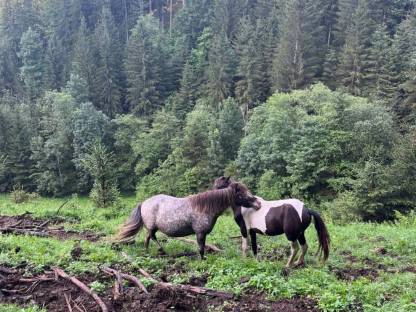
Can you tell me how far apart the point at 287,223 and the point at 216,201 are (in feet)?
5.96

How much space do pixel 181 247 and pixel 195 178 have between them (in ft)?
129

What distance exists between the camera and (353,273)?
9.32 meters

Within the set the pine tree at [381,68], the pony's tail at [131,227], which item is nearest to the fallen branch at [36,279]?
the pony's tail at [131,227]

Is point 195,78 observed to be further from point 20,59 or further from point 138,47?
point 20,59

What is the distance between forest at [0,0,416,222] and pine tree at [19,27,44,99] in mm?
352

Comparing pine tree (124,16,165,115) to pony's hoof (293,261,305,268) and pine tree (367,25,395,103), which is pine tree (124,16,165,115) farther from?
pony's hoof (293,261,305,268)

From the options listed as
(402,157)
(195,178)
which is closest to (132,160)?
(195,178)

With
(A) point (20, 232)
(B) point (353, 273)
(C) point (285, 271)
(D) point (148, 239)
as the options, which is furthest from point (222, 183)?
(A) point (20, 232)

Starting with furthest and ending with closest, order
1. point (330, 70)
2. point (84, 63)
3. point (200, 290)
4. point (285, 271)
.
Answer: point (84, 63)
point (330, 70)
point (285, 271)
point (200, 290)

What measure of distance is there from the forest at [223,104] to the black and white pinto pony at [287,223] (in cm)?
1310

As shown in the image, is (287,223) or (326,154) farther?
(326,154)

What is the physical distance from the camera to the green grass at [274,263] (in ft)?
24.1

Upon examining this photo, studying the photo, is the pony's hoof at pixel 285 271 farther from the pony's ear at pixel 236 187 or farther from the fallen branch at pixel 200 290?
the pony's ear at pixel 236 187

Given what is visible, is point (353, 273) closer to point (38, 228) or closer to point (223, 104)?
point (38, 228)
